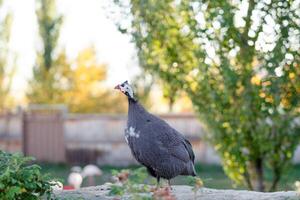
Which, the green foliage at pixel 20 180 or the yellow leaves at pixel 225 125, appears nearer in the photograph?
the green foliage at pixel 20 180

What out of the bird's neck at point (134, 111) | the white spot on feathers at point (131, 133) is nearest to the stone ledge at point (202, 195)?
the white spot on feathers at point (131, 133)

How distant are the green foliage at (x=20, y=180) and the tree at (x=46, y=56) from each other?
24653 millimetres

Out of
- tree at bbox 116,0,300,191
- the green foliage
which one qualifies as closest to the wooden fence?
tree at bbox 116,0,300,191

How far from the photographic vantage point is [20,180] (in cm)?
628

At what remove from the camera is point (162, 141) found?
721 centimetres

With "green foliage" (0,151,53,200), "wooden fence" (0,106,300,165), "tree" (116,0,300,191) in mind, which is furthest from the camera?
"wooden fence" (0,106,300,165)

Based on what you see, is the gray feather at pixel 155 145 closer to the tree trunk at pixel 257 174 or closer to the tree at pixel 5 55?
the tree trunk at pixel 257 174

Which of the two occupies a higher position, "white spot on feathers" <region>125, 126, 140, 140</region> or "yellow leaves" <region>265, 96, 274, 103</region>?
"yellow leaves" <region>265, 96, 274, 103</region>

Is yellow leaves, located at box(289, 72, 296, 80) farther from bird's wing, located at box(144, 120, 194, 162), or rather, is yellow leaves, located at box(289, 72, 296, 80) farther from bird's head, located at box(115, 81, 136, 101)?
bird's head, located at box(115, 81, 136, 101)

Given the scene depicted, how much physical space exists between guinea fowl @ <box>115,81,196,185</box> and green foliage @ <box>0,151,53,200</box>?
990 mm

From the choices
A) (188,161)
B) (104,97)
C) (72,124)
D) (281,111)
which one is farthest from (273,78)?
(104,97)

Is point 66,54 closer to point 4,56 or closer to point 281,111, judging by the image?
point 4,56

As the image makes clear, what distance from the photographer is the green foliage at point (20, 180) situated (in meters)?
6.13

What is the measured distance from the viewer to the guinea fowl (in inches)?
282
